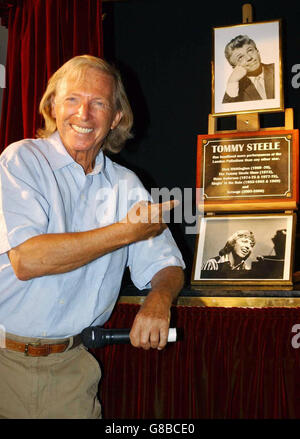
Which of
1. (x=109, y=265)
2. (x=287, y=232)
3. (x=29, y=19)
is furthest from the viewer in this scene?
(x=29, y=19)

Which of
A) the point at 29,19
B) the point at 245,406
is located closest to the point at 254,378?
the point at 245,406

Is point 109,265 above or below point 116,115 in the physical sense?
below

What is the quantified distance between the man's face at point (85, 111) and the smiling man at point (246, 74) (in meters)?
0.93

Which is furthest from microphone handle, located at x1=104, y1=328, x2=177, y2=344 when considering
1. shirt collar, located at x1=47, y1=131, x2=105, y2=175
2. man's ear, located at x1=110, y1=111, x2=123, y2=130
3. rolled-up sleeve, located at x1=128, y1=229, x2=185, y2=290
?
man's ear, located at x1=110, y1=111, x2=123, y2=130

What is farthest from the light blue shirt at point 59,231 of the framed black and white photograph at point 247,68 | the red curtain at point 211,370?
the framed black and white photograph at point 247,68

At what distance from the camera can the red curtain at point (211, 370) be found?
1.99m

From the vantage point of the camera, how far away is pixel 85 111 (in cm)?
177

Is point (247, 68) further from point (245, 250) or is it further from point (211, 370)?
point (211, 370)

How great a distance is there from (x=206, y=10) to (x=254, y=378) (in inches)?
75.8

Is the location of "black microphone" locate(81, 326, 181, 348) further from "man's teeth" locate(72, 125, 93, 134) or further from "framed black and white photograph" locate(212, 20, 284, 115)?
"framed black and white photograph" locate(212, 20, 284, 115)

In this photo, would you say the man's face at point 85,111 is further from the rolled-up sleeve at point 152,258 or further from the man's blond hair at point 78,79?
the rolled-up sleeve at point 152,258

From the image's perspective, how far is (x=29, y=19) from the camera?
2.88m

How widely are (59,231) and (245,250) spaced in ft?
3.29

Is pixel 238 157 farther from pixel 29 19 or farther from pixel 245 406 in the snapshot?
pixel 29 19
